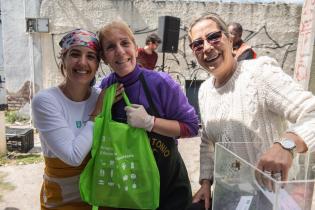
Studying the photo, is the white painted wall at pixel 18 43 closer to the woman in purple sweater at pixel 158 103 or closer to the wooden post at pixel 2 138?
the wooden post at pixel 2 138

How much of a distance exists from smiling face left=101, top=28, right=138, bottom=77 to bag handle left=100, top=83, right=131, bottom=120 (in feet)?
0.35

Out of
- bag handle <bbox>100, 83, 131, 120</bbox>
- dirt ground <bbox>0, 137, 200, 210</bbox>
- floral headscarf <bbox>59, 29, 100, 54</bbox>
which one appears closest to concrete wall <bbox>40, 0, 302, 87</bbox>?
dirt ground <bbox>0, 137, 200, 210</bbox>

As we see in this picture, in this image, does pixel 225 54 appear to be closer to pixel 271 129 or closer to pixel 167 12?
pixel 271 129

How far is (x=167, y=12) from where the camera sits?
8.42 metres

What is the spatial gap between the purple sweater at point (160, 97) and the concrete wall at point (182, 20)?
6.71 metres

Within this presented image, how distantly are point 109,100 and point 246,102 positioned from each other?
674mm

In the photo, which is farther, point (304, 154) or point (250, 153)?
point (250, 153)

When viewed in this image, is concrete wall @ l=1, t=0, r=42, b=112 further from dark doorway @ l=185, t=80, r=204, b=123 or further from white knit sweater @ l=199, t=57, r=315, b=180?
white knit sweater @ l=199, t=57, r=315, b=180

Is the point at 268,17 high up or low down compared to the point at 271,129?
up

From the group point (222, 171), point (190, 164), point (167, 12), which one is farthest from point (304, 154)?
point (167, 12)

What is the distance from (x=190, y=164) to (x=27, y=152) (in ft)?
10.2

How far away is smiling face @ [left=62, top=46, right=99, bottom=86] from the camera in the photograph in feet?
5.20

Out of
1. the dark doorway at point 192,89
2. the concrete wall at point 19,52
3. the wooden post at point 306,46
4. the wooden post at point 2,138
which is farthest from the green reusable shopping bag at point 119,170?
the concrete wall at point 19,52

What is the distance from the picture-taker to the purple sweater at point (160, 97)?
1.61 m
